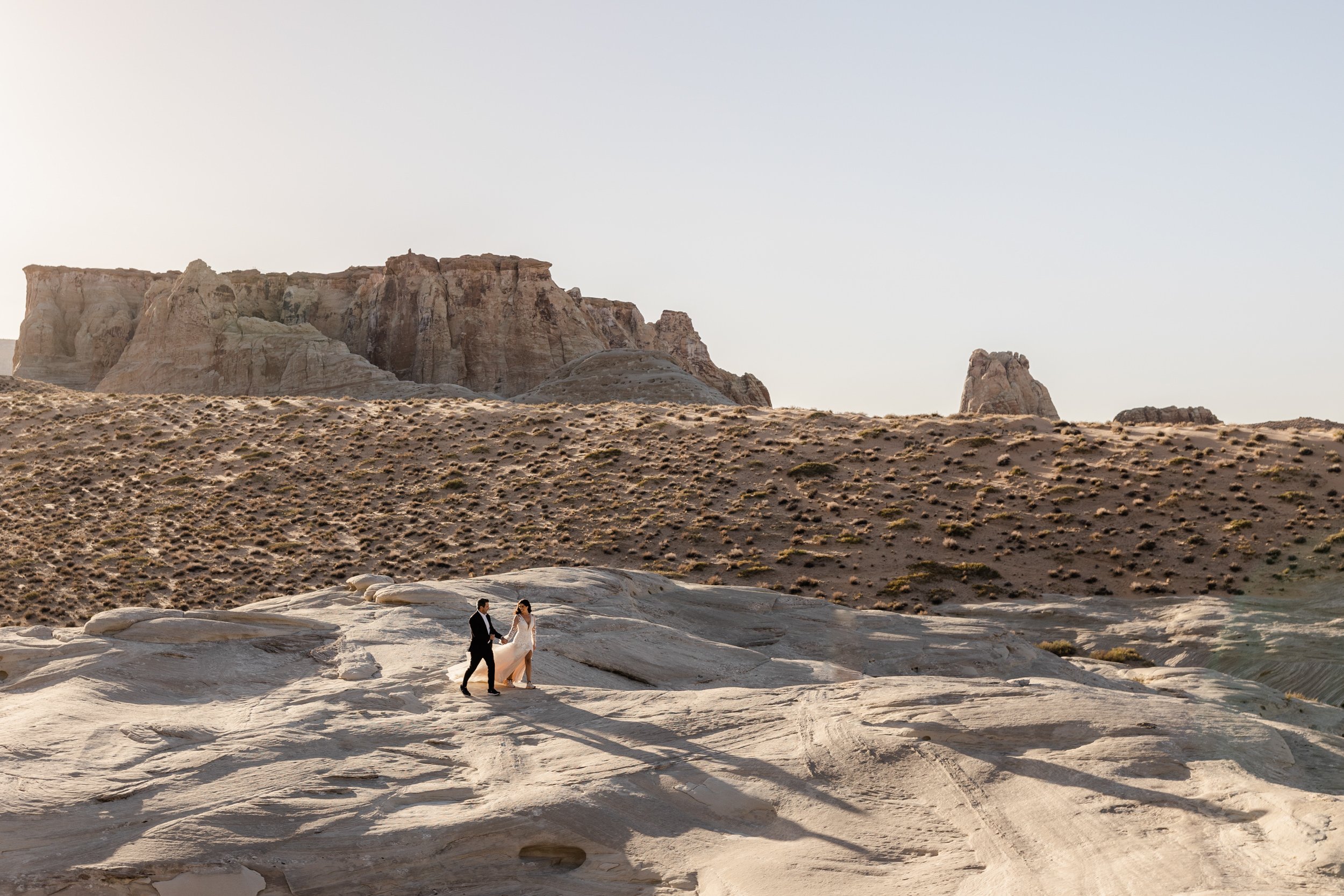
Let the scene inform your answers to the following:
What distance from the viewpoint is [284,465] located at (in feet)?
178

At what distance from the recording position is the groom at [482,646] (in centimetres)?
1496

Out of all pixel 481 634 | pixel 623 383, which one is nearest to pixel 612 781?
pixel 481 634

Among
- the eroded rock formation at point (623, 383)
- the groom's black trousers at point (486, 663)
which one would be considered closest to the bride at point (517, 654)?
the groom's black trousers at point (486, 663)

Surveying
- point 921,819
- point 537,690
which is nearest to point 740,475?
point 537,690

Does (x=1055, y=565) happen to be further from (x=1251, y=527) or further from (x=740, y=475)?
(x=740, y=475)

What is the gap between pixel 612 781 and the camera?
12.4m

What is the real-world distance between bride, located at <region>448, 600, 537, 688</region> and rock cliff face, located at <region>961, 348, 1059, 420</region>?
99652 mm

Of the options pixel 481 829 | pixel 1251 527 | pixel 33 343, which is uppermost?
pixel 33 343

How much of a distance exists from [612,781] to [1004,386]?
107m

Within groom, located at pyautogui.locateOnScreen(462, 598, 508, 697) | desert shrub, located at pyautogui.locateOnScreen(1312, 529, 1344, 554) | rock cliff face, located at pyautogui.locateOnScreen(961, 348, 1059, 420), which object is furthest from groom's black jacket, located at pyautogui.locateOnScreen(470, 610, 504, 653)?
rock cliff face, located at pyautogui.locateOnScreen(961, 348, 1059, 420)

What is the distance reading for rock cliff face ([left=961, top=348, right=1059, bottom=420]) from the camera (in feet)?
364

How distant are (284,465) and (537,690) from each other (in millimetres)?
42731

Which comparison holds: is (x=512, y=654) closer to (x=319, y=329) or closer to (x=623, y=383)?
(x=623, y=383)

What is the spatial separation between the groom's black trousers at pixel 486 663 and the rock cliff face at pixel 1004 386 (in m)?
100
